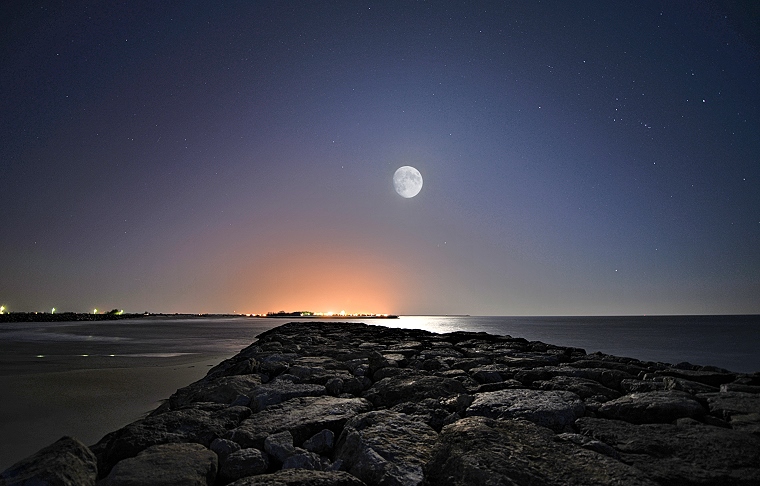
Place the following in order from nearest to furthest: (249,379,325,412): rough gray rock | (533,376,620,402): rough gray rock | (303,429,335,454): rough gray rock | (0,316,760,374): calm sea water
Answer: (303,429,335,454): rough gray rock < (533,376,620,402): rough gray rock < (249,379,325,412): rough gray rock < (0,316,760,374): calm sea water

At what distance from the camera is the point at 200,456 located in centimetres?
216

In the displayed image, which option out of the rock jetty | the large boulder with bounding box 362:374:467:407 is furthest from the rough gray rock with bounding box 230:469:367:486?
the large boulder with bounding box 362:374:467:407

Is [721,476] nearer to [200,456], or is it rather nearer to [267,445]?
[267,445]

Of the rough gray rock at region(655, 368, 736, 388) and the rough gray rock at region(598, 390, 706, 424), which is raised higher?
the rough gray rock at region(598, 390, 706, 424)

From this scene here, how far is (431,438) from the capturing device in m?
2.40

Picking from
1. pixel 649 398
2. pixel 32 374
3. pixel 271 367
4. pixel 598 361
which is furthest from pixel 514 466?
pixel 32 374

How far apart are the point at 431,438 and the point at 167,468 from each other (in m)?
1.50

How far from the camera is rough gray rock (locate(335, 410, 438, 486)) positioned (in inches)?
77.4

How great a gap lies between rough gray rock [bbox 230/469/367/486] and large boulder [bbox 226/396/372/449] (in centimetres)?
65

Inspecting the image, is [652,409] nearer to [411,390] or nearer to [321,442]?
[411,390]

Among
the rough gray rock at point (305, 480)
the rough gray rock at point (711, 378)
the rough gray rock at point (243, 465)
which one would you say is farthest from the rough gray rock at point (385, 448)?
the rough gray rock at point (711, 378)

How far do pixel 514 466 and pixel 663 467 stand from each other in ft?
2.55

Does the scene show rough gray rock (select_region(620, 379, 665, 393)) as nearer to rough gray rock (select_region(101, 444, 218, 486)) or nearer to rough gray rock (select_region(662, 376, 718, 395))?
rough gray rock (select_region(662, 376, 718, 395))

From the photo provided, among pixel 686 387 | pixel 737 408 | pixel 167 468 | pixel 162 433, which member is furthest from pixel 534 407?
→ pixel 162 433
